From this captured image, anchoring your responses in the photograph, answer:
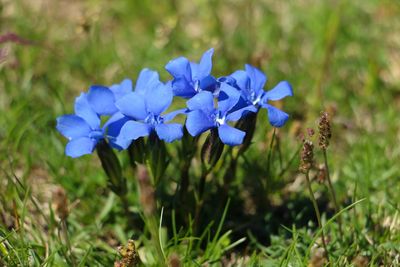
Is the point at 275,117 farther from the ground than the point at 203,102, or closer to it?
closer to it

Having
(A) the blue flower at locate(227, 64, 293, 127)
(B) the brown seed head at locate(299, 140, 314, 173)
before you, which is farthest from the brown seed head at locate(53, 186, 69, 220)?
(B) the brown seed head at locate(299, 140, 314, 173)

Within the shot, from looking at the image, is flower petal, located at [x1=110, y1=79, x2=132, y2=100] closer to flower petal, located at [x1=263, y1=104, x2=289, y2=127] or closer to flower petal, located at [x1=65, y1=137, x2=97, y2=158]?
flower petal, located at [x1=65, y1=137, x2=97, y2=158]

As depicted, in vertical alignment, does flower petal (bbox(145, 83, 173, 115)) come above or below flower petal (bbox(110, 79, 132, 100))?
below

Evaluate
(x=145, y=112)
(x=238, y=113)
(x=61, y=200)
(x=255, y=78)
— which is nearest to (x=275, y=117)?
(x=238, y=113)

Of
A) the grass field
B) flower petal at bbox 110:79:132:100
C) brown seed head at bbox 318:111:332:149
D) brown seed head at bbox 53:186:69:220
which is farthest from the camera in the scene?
the grass field

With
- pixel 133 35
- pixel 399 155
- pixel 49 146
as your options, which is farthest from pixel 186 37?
pixel 399 155

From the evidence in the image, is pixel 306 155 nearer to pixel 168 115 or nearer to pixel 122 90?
pixel 168 115
